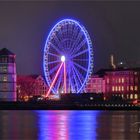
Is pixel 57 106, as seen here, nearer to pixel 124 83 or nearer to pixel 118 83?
pixel 124 83

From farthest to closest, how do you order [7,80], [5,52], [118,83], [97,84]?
[97,84], [118,83], [5,52], [7,80]

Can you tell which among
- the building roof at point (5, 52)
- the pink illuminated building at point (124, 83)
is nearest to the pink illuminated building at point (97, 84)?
the pink illuminated building at point (124, 83)

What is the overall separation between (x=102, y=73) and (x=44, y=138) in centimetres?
11792

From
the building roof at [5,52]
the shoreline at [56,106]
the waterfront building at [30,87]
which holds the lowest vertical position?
the shoreline at [56,106]

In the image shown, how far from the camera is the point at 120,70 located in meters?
141

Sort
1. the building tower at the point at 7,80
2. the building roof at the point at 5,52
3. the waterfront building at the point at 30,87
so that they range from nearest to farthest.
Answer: the building tower at the point at 7,80
the building roof at the point at 5,52
the waterfront building at the point at 30,87

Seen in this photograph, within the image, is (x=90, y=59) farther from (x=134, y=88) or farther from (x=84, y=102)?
(x=134, y=88)

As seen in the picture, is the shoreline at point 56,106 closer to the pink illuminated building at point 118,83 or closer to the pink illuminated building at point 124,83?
the pink illuminated building at point 118,83

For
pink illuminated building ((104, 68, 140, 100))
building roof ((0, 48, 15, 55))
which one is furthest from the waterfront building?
pink illuminated building ((104, 68, 140, 100))

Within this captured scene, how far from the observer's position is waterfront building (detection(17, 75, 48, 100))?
132 meters

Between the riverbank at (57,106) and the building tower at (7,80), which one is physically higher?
the building tower at (7,80)

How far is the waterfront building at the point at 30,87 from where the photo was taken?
132 m

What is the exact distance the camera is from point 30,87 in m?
139

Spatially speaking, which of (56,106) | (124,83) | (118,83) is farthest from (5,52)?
(124,83)
